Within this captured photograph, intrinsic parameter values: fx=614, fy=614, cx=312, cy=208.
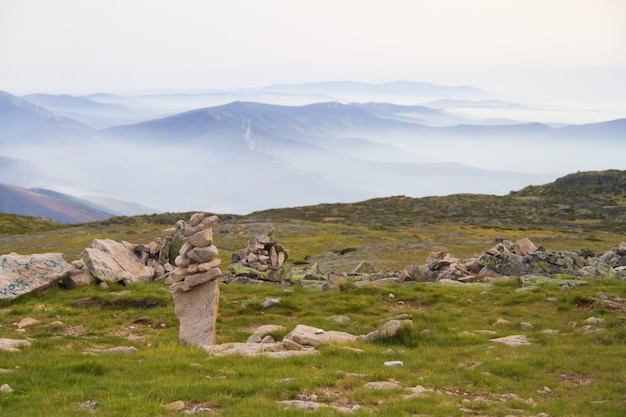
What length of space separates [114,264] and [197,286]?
Answer: 1426 cm

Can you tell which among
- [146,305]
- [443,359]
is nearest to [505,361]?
[443,359]

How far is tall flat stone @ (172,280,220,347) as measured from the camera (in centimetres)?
1941

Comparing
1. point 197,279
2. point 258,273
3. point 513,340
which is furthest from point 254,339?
point 258,273

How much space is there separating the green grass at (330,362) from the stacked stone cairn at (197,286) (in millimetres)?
909

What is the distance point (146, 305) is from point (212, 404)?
636 inches

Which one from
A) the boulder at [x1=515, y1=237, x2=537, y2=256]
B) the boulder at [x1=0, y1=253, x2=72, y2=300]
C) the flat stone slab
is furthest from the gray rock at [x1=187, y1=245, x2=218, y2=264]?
the boulder at [x1=515, y1=237, x2=537, y2=256]

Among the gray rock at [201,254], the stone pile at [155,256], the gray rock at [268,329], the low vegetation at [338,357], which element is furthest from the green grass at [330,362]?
the stone pile at [155,256]

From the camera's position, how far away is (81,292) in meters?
29.4

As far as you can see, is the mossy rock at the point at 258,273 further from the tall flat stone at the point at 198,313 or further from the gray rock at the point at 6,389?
the gray rock at the point at 6,389

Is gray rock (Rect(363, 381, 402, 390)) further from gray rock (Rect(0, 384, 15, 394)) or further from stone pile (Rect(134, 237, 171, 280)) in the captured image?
stone pile (Rect(134, 237, 171, 280))

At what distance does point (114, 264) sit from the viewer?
33.3 meters

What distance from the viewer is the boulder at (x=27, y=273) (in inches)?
1097

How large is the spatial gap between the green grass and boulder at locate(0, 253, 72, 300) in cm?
76

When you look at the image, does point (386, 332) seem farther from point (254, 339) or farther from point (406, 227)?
point (406, 227)
